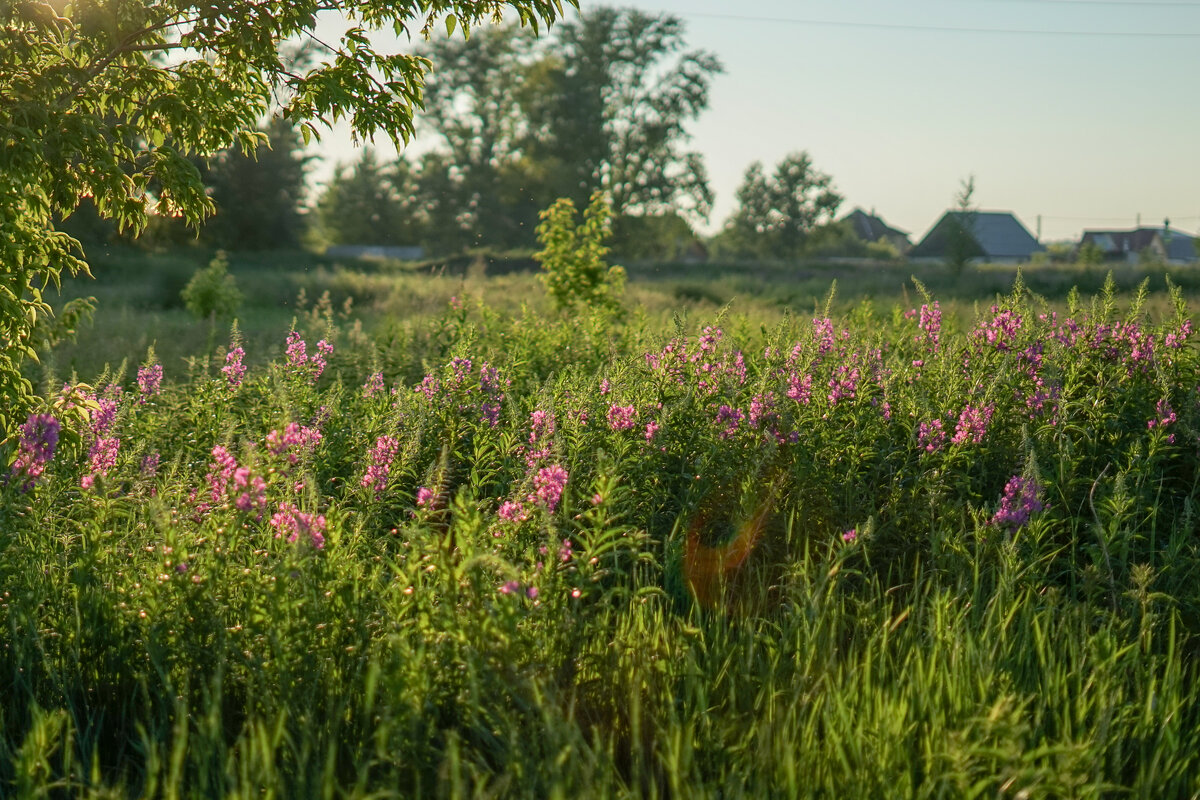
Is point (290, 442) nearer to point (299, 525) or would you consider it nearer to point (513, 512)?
point (299, 525)

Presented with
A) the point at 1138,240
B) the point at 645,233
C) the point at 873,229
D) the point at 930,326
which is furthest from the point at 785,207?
the point at 930,326

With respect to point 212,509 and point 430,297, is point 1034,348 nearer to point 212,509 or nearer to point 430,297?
point 212,509

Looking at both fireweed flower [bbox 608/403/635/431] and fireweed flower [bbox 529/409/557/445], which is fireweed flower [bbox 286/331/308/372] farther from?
fireweed flower [bbox 608/403/635/431]

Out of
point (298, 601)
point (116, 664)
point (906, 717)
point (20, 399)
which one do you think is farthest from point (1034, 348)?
point (20, 399)

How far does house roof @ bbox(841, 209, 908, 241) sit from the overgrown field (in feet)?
267

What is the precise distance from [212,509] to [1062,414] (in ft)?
13.3

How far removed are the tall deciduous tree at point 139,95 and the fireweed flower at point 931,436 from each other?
8.91 ft

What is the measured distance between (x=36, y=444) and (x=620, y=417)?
2629mm

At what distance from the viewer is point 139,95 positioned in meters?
4.73

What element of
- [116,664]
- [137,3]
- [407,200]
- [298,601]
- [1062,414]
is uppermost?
[407,200]

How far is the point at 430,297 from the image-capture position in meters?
20.4

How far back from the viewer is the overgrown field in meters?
2.72

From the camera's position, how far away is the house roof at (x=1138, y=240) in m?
83.4

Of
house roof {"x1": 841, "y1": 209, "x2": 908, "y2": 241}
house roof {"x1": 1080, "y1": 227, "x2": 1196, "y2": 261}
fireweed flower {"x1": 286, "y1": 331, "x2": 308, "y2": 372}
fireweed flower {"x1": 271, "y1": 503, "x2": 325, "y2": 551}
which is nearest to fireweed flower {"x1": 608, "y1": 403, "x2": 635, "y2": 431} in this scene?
fireweed flower {"x1": 271, "y1": 503, "x2": 325, "y2": 551}
